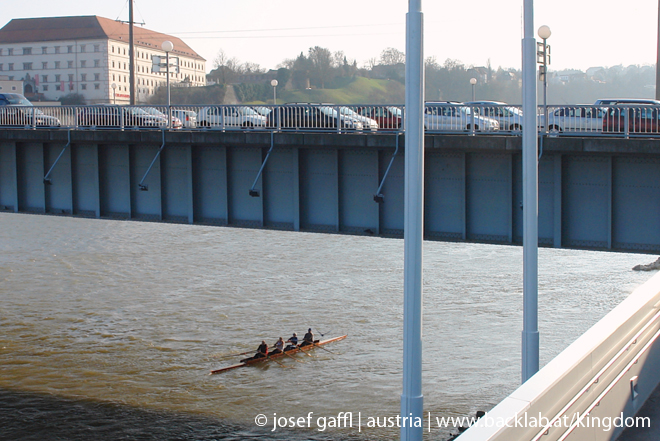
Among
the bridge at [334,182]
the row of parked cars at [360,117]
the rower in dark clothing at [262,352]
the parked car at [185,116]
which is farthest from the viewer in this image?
the rower in dark clothing at [262,352]

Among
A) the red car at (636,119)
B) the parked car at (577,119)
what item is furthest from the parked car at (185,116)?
the red car at (636,119)

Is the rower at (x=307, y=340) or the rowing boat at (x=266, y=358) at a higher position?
the rower at (x=307, y=340)

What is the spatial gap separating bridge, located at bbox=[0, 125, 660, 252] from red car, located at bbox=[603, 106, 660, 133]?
2.49 feet

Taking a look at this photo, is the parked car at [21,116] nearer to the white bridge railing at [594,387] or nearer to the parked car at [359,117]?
the parked car at [359,117]

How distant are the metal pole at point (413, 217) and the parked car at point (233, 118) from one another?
14920 millimetres

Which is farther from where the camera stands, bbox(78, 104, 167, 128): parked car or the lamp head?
bbox(78, 104, 167, 128): parked car

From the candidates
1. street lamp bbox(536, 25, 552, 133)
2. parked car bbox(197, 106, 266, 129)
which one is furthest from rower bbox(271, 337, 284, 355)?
street lamp bbox(536, 25, 552, 133)

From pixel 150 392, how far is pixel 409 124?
19.7 m

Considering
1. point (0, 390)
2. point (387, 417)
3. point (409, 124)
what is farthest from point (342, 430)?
Result: point (409, 124)

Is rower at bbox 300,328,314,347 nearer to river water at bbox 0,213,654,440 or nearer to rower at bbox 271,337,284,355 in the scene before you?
river water at bbox 0,213,654,440

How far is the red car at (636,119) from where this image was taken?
1691 centimetres

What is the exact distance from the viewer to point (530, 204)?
11609mm

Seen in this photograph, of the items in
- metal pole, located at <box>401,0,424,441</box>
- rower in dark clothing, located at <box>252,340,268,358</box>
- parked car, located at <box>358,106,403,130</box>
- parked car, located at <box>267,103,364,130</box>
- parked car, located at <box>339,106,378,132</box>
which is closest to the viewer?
metal pole, located at <box>401,0,424,441</box>

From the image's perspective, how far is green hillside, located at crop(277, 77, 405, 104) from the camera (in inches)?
6412
